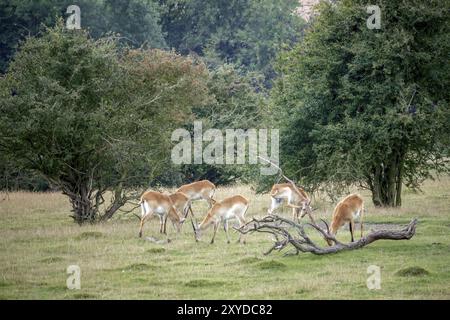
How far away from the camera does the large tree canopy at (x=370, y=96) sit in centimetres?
2361

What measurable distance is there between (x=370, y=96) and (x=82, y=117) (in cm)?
805

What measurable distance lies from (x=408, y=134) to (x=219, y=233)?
6.27 metres

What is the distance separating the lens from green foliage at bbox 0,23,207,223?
2220 cm

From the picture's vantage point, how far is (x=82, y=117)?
2238 cm

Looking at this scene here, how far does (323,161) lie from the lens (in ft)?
79.4

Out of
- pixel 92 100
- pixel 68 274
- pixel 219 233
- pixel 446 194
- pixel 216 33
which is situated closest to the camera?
pixel 68 274

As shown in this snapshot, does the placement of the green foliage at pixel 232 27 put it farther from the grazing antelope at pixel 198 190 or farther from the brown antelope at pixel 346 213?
the brown antelope at pixel 346 213

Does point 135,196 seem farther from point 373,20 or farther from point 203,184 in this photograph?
point 373,20

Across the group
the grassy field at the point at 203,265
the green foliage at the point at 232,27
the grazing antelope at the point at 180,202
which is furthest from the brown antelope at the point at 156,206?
the green foliage at the point at 232,27

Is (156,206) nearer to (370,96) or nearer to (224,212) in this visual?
(224,212)

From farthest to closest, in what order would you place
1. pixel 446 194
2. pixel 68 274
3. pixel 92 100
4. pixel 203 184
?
1. pixel 446 194
2. pixel 203 184
3. pixel 92 100
4. pixel 68 274

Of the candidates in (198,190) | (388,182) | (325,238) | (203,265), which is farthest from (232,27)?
(203,265)

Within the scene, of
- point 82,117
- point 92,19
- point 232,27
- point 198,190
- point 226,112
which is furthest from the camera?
point 232,27

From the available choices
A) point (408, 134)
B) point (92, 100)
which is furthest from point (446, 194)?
point (92, 100)
